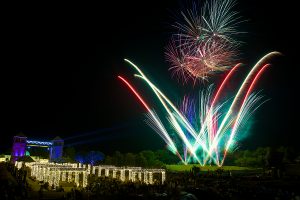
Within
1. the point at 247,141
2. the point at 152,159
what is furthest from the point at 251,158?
the point at 247,141

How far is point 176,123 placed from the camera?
A: 36.2 metres

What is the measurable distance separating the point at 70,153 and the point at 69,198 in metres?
58.0

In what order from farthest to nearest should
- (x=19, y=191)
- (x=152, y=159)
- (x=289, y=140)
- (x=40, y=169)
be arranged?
(x=289, y=140)
(x=152, y=159)
(x=40, y=169)
(x=19, y=191)

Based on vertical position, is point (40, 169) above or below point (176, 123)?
below

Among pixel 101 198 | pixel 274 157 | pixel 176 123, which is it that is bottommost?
pixel 101 198


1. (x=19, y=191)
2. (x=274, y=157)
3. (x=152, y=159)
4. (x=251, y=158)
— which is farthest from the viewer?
(x=152, y=159)

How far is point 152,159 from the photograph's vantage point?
56812 mm

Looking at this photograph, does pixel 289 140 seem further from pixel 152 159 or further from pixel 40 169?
pixel 40 169

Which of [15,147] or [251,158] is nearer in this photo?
[251,158]

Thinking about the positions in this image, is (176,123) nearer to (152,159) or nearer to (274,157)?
(274,157)

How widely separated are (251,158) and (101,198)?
1472 inches

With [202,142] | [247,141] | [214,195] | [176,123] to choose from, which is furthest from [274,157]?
[247,141]

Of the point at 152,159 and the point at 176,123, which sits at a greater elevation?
the point at 176,123

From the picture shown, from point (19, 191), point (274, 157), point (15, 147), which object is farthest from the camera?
point (15, 147)
